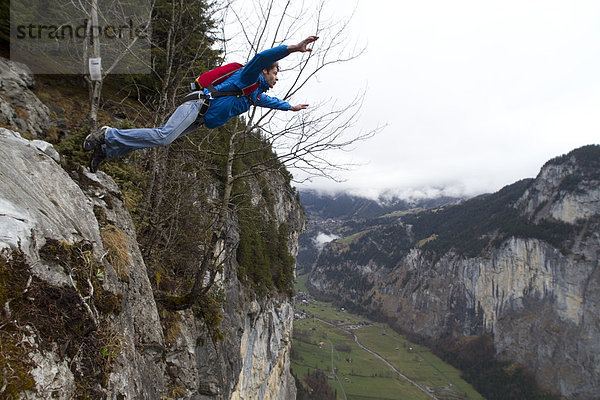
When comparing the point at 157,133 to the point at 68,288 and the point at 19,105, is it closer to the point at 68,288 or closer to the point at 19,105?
the point at 68,288

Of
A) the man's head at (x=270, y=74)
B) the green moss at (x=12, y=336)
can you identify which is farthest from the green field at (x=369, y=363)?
the green moss at (x=12, y=336)

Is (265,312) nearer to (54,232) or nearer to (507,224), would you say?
(54,232)

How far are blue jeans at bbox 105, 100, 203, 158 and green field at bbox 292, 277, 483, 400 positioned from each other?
98.8 meters

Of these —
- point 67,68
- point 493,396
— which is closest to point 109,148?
point 67,68

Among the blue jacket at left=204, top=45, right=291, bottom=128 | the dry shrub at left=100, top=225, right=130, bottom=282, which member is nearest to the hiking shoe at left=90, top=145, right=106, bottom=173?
the dry shrub at left=100, top=225, right=130, bottom=282

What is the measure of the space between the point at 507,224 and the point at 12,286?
162 m

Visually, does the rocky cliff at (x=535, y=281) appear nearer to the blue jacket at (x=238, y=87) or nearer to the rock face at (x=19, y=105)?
the blue jacket at (x=238, y=87)

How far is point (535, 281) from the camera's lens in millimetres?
112062

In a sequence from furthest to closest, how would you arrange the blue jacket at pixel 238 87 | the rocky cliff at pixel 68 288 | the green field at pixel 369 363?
the green field at pixel 369 363 → the blue jacket at pixel 238 87 → the rocky cliff at pixel 68 288

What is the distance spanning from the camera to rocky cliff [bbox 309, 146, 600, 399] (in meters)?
100

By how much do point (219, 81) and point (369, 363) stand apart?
131907 millimetres

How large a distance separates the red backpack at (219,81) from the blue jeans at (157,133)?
0.82 feet

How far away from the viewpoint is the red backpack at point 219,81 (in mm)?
4191

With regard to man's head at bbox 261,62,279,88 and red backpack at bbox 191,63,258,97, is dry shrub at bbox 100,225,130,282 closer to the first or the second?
red backpack at bbox 191,63,258,97
